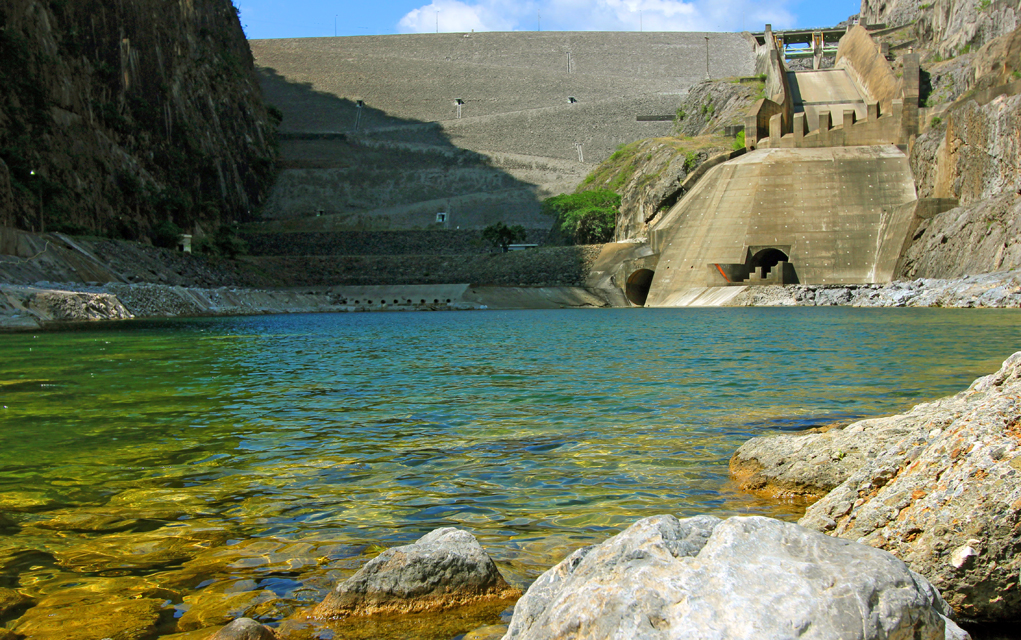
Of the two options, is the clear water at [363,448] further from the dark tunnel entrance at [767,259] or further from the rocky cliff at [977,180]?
the dark tunnel entrance at [767,259]

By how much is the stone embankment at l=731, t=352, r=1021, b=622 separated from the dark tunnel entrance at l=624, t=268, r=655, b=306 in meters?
47.1

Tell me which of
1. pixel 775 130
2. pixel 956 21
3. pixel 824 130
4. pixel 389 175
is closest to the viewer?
pixel 824 130

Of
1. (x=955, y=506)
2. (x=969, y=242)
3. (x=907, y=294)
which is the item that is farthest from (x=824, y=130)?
(x=955, y=506)

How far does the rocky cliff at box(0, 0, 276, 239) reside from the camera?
44.2m

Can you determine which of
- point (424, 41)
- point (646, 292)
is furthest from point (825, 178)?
point (424, 41)

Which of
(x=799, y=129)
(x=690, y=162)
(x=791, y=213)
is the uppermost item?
(x=799, y=129)

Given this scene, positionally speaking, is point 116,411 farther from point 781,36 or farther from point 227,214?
point 781,36

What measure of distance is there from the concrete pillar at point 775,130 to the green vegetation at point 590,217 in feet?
44.0

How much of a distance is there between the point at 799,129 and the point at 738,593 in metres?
51.2

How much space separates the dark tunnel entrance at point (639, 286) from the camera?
51688mm

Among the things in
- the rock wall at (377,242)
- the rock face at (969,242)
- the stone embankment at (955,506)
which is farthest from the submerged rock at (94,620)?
the rock wall at (377,242)

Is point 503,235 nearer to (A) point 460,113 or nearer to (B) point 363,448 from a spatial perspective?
(A) point 460,113

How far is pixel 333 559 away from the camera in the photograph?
4676mm

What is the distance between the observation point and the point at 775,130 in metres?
50.2
